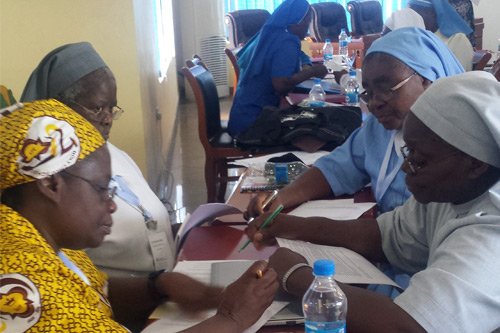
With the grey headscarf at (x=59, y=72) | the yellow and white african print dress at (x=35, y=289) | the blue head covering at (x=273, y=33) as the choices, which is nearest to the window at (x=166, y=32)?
the blue head covering at (x=273, y=33)

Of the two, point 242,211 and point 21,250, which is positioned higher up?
point 21,250

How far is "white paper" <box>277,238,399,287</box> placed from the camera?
1482 mm

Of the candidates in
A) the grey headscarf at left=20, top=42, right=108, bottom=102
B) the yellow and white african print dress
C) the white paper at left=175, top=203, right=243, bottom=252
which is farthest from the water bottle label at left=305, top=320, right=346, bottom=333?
the grey headscarf at left=20, top=42, right=108, bottom=102

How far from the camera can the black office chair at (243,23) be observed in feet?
26.7

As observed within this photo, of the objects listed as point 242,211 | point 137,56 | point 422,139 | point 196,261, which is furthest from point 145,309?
point 137,56

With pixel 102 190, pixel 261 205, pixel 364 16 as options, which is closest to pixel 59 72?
pixel 261 205

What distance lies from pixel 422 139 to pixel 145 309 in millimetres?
873

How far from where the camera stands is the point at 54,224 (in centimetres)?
120

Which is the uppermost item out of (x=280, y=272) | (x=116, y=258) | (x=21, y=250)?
(x=21, y=250)

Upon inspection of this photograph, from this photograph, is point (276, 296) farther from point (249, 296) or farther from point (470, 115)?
point (470, 115)

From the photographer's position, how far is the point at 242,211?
2152 mm

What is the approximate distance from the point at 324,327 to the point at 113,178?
1099mm

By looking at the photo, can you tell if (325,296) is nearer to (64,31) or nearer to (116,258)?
(116,258)

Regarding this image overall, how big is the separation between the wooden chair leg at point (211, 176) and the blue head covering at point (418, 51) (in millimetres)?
2190
